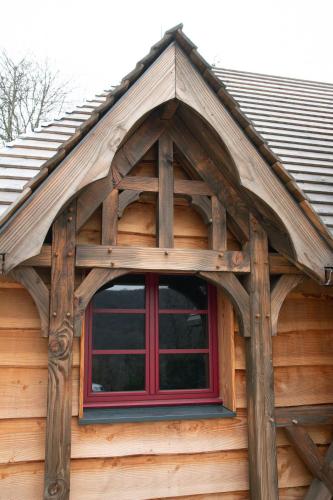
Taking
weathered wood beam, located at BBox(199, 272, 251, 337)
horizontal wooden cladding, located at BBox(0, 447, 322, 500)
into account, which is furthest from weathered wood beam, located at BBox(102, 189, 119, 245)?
horizontal wooden cladding, located at BBox(0, 447, 322, 500)

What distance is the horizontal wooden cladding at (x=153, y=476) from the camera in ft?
8.46

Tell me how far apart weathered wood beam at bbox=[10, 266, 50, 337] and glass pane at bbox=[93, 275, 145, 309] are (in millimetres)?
538

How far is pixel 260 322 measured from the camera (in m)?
2.89

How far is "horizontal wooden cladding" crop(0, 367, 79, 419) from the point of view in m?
2.65

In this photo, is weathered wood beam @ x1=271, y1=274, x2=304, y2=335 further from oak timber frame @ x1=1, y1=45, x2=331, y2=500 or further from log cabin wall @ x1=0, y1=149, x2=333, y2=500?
log cabin wall @ x1=0, y1=149, x2=333, y2=500

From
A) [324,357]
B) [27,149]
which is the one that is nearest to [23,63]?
[27,149]

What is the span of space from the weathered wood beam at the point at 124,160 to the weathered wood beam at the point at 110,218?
0.21 feet

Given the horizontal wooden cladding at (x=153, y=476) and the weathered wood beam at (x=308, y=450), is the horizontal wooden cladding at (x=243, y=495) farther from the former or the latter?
the weathered wood beam at (x=308, y=450)

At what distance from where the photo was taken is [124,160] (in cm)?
287

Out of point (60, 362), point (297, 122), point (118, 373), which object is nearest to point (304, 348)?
point (118, 373)

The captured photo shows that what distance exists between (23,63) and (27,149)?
454 inches

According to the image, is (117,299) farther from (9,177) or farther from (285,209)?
(285,209)

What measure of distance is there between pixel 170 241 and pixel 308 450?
5.96 ft

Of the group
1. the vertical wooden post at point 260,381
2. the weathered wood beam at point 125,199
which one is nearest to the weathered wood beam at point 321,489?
the vertical wooden post at point 260,381
